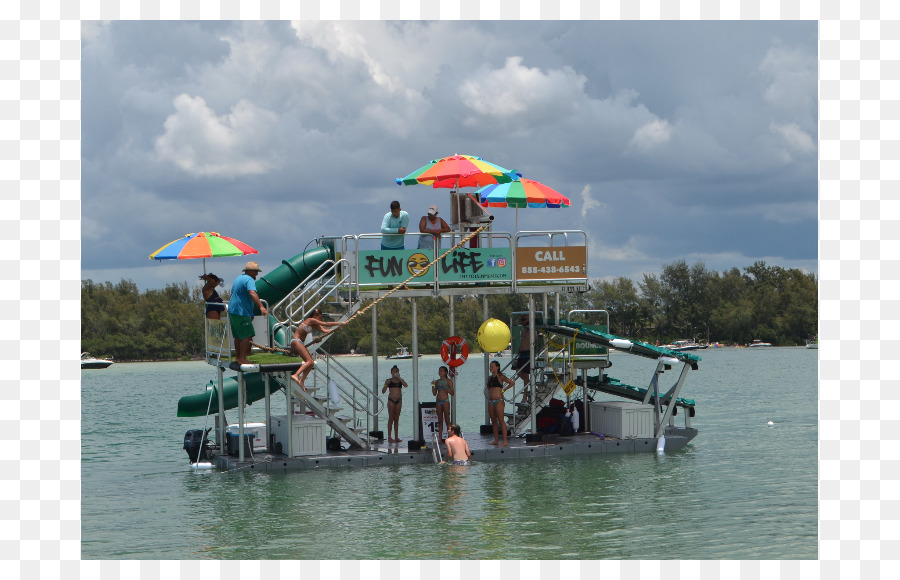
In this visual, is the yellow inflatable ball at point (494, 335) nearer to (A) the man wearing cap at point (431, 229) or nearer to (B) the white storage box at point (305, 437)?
(A) the man wearing cap at point (431, 229)

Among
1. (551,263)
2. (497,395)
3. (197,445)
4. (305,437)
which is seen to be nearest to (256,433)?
(197,445)

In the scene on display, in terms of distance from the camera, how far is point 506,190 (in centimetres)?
2292

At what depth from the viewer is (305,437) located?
880 inches

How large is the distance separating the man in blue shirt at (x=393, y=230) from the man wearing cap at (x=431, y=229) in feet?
1.26

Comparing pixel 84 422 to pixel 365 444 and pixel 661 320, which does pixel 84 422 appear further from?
pixel 661 320

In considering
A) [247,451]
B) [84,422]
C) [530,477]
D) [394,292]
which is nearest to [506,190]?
[394,292]

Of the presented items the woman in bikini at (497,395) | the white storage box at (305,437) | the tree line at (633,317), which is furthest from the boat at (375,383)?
the tree line at (633,317)

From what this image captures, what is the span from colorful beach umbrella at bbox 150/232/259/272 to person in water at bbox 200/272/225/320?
0.25m

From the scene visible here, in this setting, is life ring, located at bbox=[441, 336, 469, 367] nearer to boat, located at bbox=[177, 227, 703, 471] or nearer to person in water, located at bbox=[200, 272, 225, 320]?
boat, located at bbox=[177, 227, 703, 471]

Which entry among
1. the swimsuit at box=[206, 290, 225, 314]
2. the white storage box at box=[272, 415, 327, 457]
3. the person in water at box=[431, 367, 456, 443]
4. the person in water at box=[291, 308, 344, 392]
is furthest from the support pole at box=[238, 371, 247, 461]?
the person in water at box=[431, 367, 456, 443]

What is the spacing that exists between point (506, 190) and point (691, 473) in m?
7.00

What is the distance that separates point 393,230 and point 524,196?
2.79 metres

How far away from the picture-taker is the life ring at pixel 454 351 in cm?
2316

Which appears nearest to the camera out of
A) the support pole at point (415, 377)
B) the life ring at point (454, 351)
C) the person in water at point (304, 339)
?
the person in water at point (304, 339)
